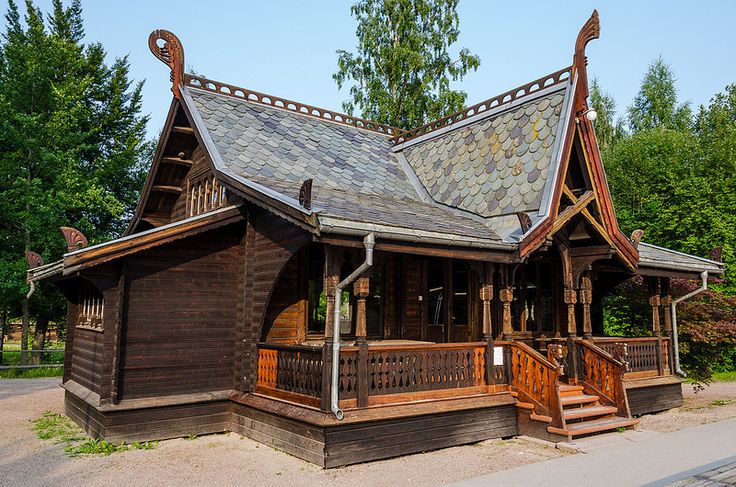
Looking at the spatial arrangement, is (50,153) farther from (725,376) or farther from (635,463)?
(725,376)

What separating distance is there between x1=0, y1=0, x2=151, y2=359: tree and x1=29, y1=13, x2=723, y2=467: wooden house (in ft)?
35.7

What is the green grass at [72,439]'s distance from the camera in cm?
857

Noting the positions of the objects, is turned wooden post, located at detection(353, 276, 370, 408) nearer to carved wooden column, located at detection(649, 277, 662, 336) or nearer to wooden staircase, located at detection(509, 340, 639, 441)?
wooden staircase, located at detection(509, 340, 639, 441)

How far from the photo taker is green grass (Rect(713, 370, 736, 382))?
62.6 feet

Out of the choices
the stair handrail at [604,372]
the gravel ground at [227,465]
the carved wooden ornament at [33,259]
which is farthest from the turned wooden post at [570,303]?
the carved wooden ornament at [33,259]

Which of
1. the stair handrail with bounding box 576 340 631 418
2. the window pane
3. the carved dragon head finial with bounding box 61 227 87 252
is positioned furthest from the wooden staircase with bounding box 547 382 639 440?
the carved dragon head finial with bounding box 61 227 87 252

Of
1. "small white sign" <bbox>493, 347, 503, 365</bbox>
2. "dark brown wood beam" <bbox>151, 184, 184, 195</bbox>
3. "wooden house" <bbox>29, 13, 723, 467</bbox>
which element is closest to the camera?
"wooden house" <bbox>29, 13, 723, 467</bbox>

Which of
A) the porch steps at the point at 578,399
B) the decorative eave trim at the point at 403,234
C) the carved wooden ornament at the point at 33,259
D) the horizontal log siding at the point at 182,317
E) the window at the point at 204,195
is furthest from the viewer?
the carved wooden ornament at the point at 33,259

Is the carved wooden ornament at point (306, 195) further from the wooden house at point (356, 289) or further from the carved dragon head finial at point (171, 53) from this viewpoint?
the carved dragon head finial at point (171, 53)

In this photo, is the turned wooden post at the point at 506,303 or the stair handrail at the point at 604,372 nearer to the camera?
the turned wooden post at the point at 506,303

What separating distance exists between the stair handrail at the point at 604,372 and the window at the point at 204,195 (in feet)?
25.1

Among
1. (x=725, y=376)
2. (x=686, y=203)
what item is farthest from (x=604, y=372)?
(x=686, y=203)

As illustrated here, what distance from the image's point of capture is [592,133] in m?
11.2

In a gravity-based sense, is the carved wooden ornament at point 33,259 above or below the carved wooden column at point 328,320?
above
